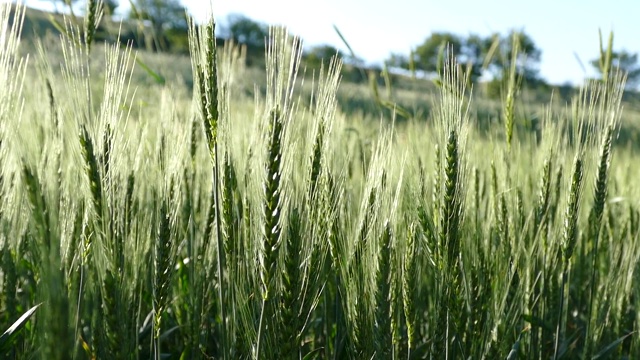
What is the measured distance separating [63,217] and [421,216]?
79cm

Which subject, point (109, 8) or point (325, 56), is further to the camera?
point (109, 8)

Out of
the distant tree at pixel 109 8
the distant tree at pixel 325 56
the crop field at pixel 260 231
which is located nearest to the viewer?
the crop field at pixel 260 231

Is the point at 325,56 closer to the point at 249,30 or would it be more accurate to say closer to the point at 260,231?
the point at 260,231

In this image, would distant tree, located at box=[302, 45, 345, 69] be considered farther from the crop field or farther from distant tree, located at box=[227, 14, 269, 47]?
distant tree, located at box=[227, 14, 269, 47]

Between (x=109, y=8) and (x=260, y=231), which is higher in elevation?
(x=109, y=8)

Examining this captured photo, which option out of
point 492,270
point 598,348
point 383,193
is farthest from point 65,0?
point 598,348

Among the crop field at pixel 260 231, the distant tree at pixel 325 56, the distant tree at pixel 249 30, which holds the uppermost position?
the distant tree at pixel 249 30

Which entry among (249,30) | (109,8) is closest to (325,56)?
(109,8)

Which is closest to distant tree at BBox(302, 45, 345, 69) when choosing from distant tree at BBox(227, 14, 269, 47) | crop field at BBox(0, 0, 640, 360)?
crop field at BBox(0, 0, 640, 360)

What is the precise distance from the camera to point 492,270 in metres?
1.66

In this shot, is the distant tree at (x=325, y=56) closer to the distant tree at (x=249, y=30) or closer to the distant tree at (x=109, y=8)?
the distant tree at (x=109, y=8)

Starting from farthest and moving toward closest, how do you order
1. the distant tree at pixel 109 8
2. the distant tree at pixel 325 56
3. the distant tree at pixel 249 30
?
1. the distant tree at pixel 249 30
2. the distant tree at pixel 109 8
3. the distant tree at pixel 325 56

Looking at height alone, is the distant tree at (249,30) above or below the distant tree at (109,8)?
above

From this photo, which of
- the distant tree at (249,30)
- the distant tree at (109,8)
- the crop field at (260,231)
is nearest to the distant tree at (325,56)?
the crop field at (260,231)
